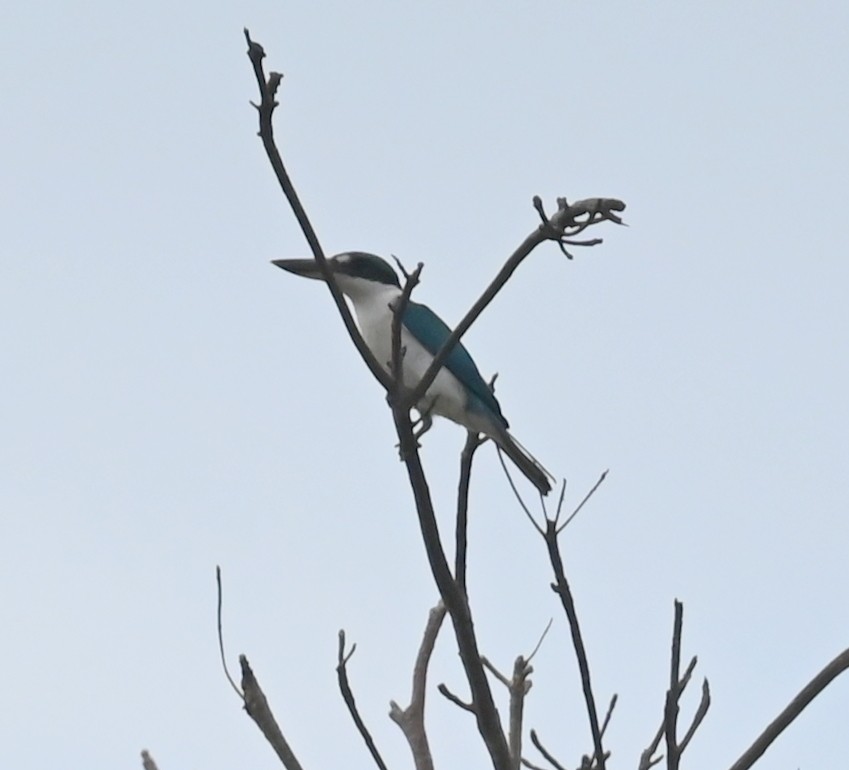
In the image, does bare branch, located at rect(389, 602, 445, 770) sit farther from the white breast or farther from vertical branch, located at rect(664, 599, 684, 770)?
the white breast

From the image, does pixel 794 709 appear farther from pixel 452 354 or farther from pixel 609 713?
pixel 452 354

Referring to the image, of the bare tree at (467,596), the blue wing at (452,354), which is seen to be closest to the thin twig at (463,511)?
the bare tree at (467,596)

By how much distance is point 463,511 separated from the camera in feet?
10.4

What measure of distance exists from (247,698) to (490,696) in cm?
50

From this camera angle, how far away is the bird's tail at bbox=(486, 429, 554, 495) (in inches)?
225

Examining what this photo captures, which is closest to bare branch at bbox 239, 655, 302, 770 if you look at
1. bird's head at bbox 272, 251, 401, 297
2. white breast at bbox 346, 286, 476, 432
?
white breast at bbox 346, 286, 476, 432

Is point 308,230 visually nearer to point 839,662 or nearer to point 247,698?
point 247,698

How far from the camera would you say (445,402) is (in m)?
5.91

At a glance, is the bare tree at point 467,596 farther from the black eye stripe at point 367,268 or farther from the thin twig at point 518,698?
the black eye stripe at point 367,268

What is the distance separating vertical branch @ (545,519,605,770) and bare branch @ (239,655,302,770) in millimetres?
570

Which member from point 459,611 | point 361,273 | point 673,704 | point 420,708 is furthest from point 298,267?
point 673,704

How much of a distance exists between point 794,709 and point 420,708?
1053 mm

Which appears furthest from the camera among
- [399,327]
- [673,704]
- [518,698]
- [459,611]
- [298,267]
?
[298,267]

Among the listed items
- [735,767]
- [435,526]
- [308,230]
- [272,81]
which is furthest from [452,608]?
[272,81]
